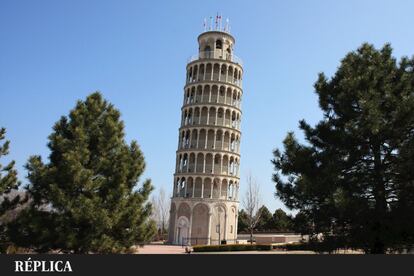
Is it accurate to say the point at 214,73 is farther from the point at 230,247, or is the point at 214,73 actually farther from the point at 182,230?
the point at 230,247

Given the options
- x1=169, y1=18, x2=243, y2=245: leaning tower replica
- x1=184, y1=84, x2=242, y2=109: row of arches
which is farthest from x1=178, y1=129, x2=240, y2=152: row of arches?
x1=184, y1=84, x2=242, y2=109: row of arches

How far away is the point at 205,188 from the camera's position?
2064 inches

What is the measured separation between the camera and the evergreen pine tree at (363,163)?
1591 cm

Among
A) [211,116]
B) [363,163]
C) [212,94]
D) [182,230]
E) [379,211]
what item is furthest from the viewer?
[212,94]

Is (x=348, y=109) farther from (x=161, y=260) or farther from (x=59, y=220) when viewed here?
(x=59, y=220)

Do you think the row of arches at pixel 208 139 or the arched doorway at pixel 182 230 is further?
the row of arches at pixel 208 139

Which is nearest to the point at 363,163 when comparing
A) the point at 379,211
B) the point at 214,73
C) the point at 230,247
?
the point at 379,211

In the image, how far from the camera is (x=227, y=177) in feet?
174

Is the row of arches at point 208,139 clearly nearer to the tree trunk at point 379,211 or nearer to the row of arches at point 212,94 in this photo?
the row of arches at point 212,94

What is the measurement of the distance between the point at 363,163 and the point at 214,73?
39841mm

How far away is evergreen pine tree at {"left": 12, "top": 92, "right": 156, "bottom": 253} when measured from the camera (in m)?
16.8

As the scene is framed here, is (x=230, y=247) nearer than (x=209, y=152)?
Yes

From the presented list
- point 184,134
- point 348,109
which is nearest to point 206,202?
point 184,134

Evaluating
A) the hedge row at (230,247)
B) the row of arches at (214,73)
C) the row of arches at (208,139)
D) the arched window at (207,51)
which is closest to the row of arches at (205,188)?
the row of arches at (208,139)
